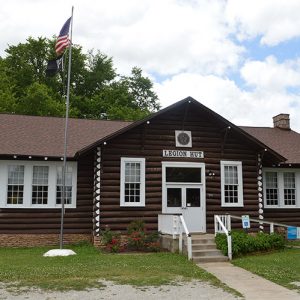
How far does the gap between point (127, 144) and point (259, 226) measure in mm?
6891

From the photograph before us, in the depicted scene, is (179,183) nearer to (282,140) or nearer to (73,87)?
(282,140)

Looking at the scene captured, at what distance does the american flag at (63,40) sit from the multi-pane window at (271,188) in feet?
38.2

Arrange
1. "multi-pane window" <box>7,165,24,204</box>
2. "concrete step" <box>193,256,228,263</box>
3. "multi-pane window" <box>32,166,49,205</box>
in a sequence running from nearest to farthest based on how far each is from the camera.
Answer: "concrete step" <box>193,256,228,263</box> → "multi-pane window" <box>7,165,24,204</box> → "multi-pane window" <box>32,166,49,205</box>

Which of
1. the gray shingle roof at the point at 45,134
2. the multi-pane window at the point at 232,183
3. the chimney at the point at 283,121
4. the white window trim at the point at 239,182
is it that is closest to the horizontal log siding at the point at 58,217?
the gray shingle roof at the point at 45,134

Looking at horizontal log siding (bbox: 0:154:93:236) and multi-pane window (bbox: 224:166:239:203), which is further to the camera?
multi-pane window (bbox: 224:166:239:203)

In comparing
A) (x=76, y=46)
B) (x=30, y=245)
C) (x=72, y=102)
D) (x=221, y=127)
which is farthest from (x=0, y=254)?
(x=76, y=46)

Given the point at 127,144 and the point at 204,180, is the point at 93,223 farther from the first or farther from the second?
the point at 204,180

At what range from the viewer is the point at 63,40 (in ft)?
56.3

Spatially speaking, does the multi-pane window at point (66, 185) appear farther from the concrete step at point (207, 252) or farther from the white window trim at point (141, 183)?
the concrete step at point (207, 252)

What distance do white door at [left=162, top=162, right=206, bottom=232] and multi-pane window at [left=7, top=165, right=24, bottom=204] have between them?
6.03 meters

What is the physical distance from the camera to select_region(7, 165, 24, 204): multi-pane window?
18453 millimetres

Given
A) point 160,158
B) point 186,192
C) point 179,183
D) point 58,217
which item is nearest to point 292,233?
point 186,192

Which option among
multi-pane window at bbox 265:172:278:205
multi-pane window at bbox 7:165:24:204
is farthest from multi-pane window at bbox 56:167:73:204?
multi-pane window at bbox 265:172:278:205

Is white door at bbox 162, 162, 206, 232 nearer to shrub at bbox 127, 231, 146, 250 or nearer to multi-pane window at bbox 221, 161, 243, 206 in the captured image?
Result: multi-pane window at bbox 221, 161, 243, 206
